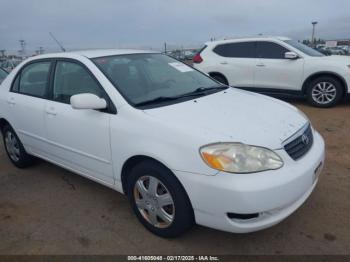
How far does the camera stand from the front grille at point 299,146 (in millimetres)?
2430

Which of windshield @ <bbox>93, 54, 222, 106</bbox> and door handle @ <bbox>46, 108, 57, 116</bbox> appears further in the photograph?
door handle @ <bbox>46, 108, 57, 116</bbox>

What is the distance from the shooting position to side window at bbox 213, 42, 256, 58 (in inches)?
309

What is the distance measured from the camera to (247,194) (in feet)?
7.00

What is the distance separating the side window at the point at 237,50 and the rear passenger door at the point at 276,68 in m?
0.19

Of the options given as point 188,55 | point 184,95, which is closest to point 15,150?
point 184,95

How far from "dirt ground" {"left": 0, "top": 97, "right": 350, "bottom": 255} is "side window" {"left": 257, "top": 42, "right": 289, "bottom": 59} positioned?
13.3ft

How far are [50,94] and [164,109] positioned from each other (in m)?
1.60

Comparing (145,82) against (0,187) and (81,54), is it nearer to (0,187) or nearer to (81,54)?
(81,54)

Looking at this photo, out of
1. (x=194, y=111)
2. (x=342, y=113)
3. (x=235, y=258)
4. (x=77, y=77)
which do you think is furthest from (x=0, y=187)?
(x=342, y=113)

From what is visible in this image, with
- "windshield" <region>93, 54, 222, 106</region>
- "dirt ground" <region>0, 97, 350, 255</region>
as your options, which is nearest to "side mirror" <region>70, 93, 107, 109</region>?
"windshield" <region>93, 54, 222, 106</region>

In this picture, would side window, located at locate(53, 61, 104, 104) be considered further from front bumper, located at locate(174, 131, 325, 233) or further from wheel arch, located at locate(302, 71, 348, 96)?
wheel arch, located at locate(302, 71, 348, 96)

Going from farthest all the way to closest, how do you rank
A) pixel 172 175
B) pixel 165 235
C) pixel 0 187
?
pixel 0 187 → pixel 165 235 → pixel 172 175

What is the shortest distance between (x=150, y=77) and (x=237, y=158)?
5.06 ft

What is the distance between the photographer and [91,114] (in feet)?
9.74
